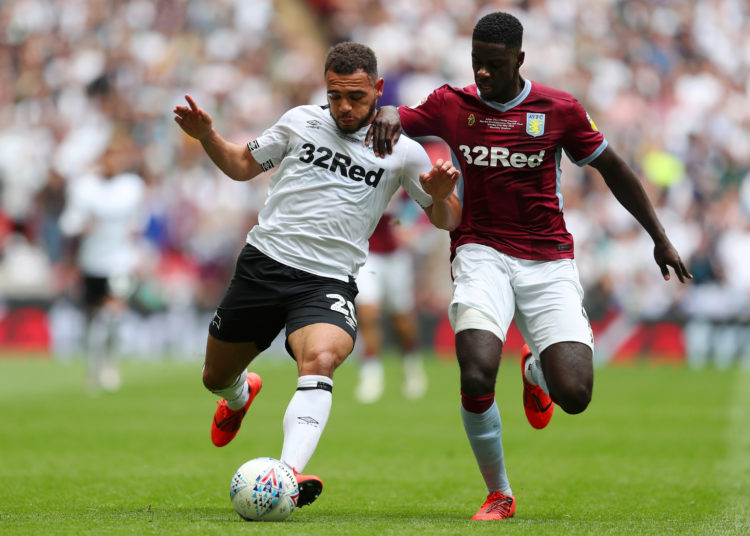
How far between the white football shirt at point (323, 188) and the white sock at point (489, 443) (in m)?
1.11

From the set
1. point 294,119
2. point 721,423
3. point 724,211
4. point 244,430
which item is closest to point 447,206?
point 294,119

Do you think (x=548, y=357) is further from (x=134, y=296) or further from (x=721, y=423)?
(x=134, y=296)

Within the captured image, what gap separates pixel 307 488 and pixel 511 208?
2.09m

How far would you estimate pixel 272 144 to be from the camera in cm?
670

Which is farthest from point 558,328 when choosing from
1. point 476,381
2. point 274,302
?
point 274,302

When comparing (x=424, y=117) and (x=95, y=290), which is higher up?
(x=424, y=117)

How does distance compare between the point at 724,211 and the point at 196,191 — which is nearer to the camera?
the point at 724,211

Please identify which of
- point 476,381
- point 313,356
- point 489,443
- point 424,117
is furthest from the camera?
point 424,117

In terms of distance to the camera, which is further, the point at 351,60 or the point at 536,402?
the point at 536,402

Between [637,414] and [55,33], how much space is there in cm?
1751

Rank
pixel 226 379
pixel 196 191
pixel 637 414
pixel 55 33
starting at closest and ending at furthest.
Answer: pixel 226 379, pixel 637 414, pixel 196 191, pixel 55 33

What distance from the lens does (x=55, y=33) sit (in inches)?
999

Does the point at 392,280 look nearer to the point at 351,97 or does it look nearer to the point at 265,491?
the point at 351,97

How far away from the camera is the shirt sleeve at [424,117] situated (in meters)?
6.89
